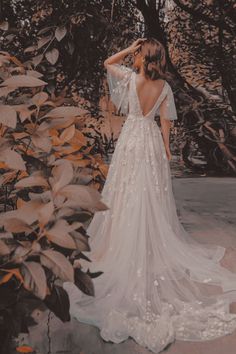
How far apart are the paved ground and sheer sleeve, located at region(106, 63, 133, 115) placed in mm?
1589

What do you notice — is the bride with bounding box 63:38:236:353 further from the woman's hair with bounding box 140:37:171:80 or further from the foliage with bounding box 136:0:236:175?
the foliage with bounding box 136:0:236:175

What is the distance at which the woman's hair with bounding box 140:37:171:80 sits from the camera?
3.43m

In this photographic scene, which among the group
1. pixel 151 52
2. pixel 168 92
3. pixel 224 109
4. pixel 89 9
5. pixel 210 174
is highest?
pixel 89 9

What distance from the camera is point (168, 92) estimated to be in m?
3.71

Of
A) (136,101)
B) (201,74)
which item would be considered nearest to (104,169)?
(136,101)

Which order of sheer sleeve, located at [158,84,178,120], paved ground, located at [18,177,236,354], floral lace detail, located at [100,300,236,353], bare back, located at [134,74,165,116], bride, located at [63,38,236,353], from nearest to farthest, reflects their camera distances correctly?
paved ground, located at [18,177,236,354] < floral lace detail, located at [100,300,236,353] < bride, located at [63,38,236,353] < bare back, located at [134,74,165,116] < sheer sleeve, located at [158,84,178,120]

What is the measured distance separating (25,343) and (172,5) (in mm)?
5614

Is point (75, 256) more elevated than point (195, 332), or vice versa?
point (75, 256)

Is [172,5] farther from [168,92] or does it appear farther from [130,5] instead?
[168,92]

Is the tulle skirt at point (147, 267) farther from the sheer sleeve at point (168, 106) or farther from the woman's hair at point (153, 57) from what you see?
the woman's hair at point (153, 57)

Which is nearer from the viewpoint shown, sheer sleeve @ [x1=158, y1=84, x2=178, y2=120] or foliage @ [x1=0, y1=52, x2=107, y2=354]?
foliage @ [x1=0, y1=52, x2=107, y2=354]

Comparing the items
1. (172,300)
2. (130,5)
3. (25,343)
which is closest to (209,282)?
(172,300)

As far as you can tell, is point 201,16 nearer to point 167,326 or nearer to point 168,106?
point 168,106

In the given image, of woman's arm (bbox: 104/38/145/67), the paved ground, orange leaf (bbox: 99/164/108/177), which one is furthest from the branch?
orange leaf (bbox: 99/164/108/177)
